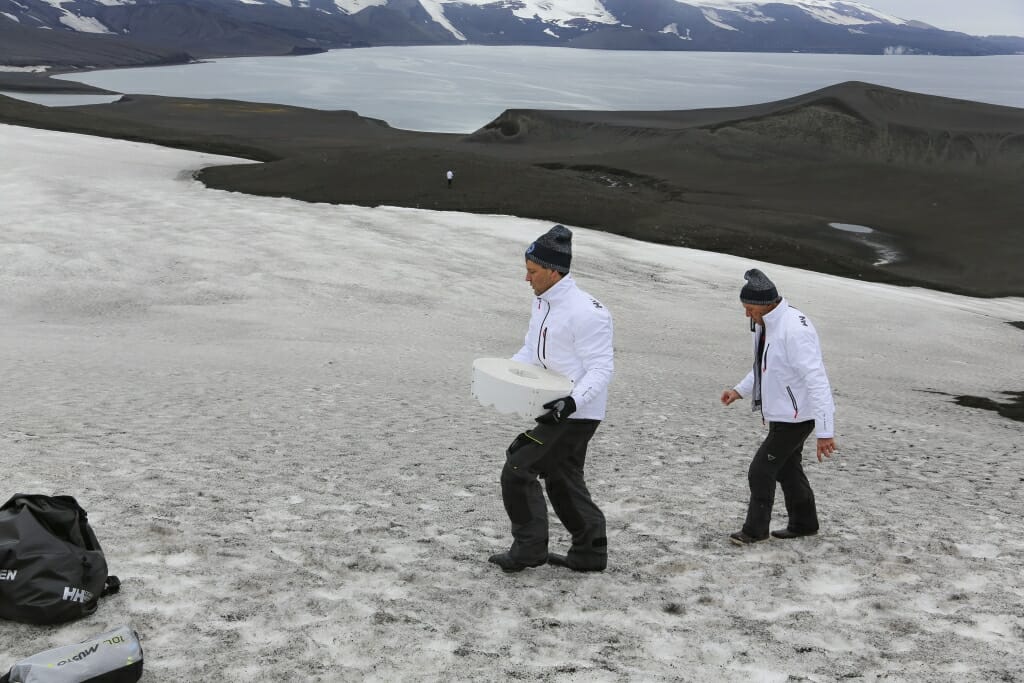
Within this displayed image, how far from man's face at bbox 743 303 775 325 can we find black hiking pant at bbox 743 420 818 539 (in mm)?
871

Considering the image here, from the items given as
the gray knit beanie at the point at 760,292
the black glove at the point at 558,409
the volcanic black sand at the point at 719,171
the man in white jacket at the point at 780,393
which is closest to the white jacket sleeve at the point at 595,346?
the black glove at the point at 558,409

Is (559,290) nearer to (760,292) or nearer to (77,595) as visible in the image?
(760,292)

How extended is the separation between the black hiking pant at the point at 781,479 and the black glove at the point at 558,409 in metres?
2.02

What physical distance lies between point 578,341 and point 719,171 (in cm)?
6261

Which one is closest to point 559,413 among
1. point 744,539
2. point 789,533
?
point 744,539

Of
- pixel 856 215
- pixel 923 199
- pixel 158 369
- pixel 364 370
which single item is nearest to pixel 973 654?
pixel 364 370

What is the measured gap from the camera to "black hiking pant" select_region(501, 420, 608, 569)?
6.40 metres

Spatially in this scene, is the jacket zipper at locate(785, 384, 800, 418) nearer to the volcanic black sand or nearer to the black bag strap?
the black bag strap

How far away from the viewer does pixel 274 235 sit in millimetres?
30062

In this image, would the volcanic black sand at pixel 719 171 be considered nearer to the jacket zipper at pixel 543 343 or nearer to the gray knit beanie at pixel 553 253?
the jacket zipper at pixel 543 343

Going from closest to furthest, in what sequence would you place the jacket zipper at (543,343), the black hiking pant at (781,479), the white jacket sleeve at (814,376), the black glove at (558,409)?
the black glove at (558,409) < the jacket zipper at (543,343) < the white jacket sleeve at (814,376) < the black hiking pant at (781,479)

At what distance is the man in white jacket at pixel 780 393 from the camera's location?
22.9 feet

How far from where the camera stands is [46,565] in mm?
5480

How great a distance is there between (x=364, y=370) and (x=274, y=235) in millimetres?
15361
